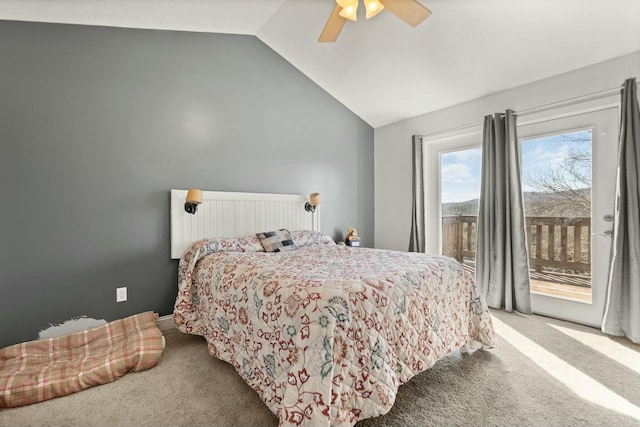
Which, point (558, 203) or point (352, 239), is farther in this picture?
point (352, 239)

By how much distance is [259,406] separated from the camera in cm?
163

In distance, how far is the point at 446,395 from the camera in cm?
171

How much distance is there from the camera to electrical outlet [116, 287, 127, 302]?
8.64 feet

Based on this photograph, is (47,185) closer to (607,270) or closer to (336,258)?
(336,258)

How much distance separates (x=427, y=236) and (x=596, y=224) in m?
1.70

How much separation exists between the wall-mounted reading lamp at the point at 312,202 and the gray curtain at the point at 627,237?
2.68 meters

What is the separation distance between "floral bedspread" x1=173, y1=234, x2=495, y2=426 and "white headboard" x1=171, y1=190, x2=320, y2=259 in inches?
26.1

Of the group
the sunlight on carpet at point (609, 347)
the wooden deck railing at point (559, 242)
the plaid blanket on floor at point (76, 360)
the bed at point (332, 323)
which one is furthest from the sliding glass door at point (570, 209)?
the plaid blanket on floor at point (76, 360)

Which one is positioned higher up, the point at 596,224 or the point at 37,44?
the point at 37,44

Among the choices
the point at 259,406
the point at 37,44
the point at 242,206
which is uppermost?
the point at 37,44

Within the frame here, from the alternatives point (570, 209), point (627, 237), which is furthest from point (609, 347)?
point (570, 209)

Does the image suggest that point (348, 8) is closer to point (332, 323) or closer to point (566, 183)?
point (332, 323)

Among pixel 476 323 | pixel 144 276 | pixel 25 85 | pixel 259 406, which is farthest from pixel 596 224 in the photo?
pixel 25 85

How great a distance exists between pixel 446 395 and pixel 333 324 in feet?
3.11
